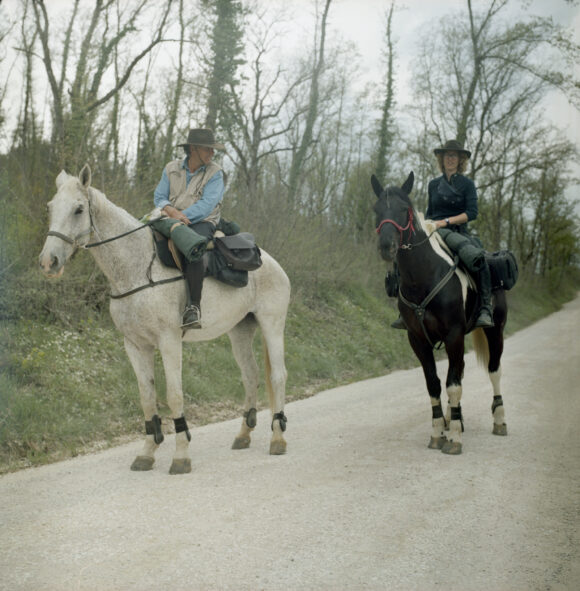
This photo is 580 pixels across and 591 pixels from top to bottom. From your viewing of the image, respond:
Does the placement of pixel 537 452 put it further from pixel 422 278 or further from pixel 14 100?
pixel 14 100

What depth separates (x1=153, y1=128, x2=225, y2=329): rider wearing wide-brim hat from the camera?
5.41 meters

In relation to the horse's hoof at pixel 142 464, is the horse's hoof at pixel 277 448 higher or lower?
lower

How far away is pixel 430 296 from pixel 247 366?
2128 millimetres

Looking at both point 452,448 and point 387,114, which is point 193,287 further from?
point 387,114

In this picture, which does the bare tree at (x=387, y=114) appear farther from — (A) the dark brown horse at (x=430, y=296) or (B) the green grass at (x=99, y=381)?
(A) the dark brown horse at (x=430, y=296)

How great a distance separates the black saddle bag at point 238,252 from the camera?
5.71 meters

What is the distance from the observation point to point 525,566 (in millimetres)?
3330

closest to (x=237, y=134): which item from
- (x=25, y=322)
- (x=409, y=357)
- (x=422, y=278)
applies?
(x=409, y=357)

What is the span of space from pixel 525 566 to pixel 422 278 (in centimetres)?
337

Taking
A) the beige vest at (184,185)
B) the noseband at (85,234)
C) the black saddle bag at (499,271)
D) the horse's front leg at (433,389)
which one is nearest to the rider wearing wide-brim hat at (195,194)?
the beige vest at (184,185)

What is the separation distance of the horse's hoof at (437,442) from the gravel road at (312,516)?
0.10 m

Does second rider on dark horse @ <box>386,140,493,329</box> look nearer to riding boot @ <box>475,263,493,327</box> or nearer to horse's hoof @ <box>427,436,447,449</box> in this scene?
riding boot @ <box>475,263,493,327</box>

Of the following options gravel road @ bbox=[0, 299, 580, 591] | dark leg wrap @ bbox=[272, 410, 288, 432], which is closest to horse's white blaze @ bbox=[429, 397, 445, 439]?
gravel road @ bbox=[0, 299, 580, 591]

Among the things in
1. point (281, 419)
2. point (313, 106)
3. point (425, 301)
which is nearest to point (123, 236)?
point (281, 419)
